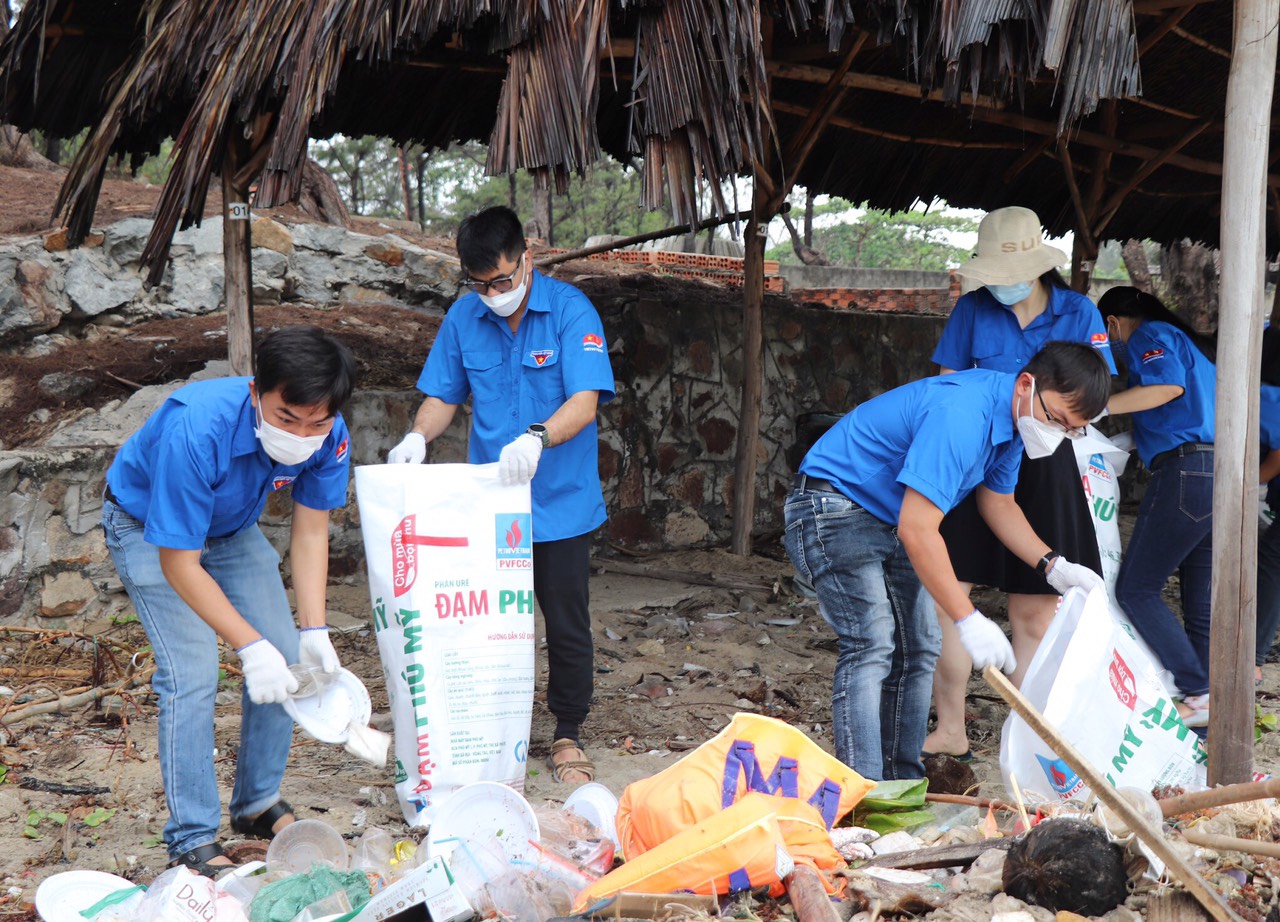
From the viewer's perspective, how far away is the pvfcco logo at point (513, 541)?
298 cm

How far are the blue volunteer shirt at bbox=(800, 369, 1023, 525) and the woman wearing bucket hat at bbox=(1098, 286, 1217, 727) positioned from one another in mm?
922

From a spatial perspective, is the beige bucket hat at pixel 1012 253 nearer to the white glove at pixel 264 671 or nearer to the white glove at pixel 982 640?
the white glove at pixel 982 640

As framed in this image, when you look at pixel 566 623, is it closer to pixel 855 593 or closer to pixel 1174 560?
pixel 855 593

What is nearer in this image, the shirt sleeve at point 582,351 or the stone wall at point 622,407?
the shirt sleeve at point 582,351

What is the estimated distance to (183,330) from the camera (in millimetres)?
5992

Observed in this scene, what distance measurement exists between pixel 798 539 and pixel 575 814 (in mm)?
922

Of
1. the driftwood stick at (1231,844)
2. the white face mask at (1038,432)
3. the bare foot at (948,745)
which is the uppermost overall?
the white face mask at (1038,432)

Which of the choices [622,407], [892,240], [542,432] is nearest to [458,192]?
[892,240]

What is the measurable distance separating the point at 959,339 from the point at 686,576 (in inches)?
88.2

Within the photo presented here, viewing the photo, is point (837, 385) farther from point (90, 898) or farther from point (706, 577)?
point (90, 898)

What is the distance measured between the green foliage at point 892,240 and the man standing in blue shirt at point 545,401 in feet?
62.2

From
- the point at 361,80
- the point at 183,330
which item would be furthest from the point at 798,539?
the point at 183,330

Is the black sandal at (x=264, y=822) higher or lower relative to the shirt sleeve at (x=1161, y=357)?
lower

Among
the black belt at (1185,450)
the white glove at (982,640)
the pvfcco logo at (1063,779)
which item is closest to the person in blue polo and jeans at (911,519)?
the white glove at (982,640)
